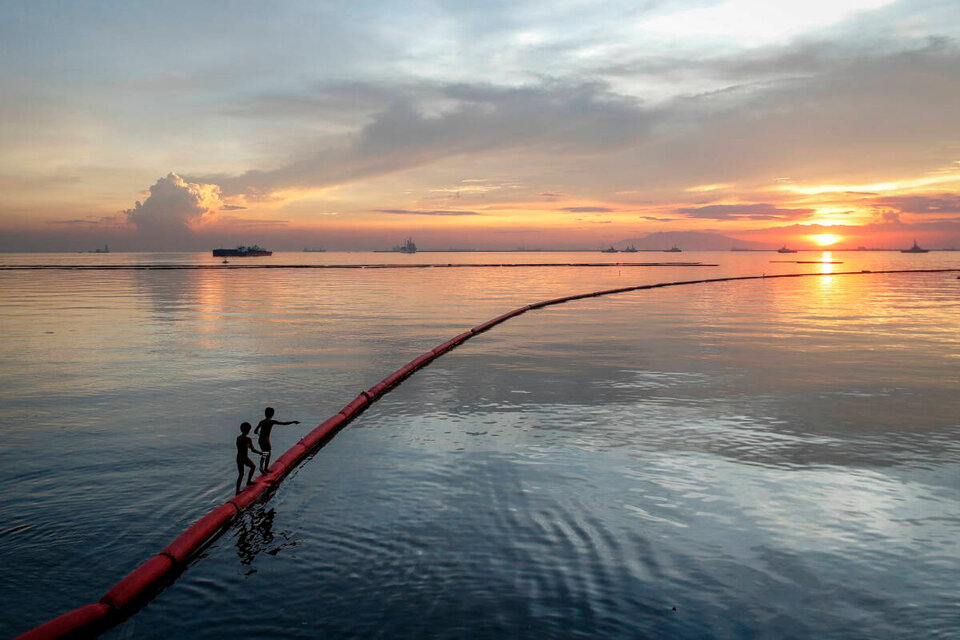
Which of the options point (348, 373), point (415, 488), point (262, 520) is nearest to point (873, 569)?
point (415, 488)

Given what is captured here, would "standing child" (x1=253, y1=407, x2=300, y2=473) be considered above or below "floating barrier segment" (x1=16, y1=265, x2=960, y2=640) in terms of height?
above

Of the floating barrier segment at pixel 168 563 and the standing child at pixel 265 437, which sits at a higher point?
the standing child at pixel 265 437

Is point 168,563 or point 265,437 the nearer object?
point 168,563

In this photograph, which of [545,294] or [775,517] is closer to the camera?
[775,517]

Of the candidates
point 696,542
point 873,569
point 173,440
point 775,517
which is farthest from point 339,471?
point 873,569

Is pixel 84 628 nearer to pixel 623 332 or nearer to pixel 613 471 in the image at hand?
pixel 613 471

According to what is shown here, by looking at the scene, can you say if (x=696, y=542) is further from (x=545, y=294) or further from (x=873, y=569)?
(x=545, y=294)

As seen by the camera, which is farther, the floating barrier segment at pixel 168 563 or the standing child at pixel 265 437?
the standing child at pixel 265 437

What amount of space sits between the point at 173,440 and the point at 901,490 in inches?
790

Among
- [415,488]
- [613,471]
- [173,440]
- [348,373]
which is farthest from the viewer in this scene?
[348,373]

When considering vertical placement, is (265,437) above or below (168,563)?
above

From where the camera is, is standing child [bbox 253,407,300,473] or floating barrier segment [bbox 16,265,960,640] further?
standing child [bbox 253,407,300,473]

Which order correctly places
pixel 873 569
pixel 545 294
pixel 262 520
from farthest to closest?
pixel 545 294 < pixel 262 520 < pixel 873 569

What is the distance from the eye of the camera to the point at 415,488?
54.7 ft
